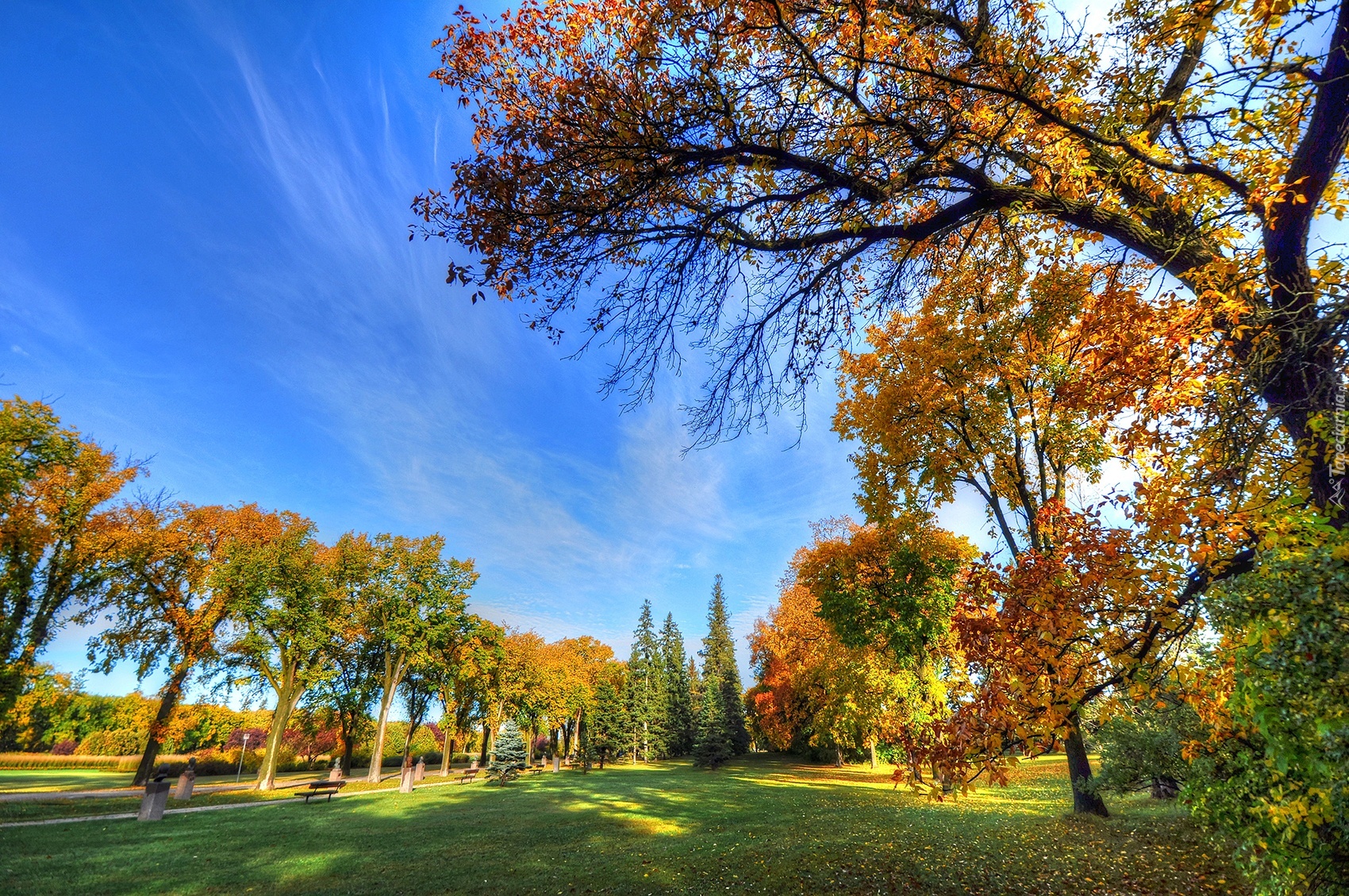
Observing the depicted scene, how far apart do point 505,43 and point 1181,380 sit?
6.80 m

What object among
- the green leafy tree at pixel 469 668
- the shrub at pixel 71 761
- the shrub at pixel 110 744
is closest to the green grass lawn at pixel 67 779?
the shrub at pixel 71 761

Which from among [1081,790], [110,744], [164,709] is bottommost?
[110,744]

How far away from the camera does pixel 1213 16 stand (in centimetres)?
397

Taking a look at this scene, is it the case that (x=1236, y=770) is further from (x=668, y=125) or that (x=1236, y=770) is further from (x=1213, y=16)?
(x=668, y=125)

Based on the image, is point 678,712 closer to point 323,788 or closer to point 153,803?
point 323,788

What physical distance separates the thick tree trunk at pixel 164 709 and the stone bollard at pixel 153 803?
961cm

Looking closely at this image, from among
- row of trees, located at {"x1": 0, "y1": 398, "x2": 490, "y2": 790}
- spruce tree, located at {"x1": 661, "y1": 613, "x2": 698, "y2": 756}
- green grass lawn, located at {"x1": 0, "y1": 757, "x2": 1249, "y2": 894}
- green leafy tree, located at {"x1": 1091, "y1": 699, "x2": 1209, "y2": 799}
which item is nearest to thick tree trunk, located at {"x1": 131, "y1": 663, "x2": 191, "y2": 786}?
row of trees, located at {"x1": 0, "y1": 398, "x2": 490, "y2": 790}

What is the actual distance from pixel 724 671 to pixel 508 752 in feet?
86.2

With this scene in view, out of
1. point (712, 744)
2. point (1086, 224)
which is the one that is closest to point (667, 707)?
→ point (712, 744)

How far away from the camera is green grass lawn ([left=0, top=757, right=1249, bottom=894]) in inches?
304

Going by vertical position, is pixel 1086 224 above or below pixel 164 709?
above

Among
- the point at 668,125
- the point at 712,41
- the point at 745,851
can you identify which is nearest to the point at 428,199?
the point at 668,125

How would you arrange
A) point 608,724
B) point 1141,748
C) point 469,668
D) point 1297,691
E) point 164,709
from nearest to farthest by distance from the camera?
point 1297,691 → point 1141,748 → point 164,709 → point 469,668 → point 608,724

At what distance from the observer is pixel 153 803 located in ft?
48.5
